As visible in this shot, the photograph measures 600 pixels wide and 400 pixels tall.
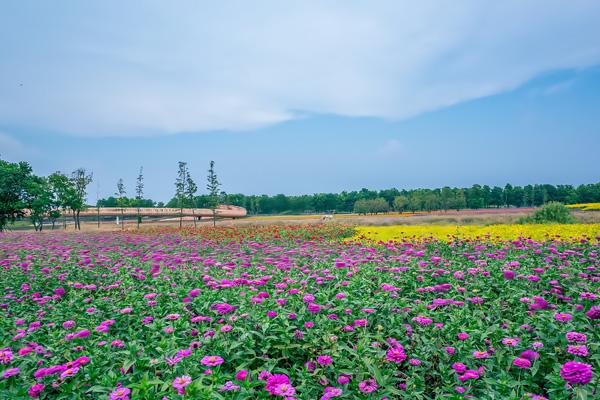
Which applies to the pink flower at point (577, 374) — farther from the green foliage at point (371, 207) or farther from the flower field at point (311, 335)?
the green foliage at point (371, 207)

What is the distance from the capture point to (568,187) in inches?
3782

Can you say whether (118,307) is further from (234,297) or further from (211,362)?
(211,362)

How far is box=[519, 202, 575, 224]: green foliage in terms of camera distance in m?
18.2

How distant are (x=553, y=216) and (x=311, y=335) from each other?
64.6ft

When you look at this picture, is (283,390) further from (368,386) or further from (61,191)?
(61,191)

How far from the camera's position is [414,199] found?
78.2m

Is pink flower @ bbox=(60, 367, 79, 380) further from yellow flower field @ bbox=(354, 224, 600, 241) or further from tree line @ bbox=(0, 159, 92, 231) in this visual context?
tree line @ bbox=(0, 159, 92, 231)

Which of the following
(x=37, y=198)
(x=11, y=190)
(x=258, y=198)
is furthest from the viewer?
(x=258, y=198)

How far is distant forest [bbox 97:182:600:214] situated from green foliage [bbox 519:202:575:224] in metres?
32.3

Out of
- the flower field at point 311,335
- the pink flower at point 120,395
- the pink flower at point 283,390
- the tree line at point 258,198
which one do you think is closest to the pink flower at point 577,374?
the flower field at point 311,335

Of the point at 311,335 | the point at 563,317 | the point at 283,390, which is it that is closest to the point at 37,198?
the point at 311,335

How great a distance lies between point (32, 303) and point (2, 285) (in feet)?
4.26

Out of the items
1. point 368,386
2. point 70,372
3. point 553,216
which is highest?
point 553,216

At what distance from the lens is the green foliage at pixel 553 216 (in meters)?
18.2
